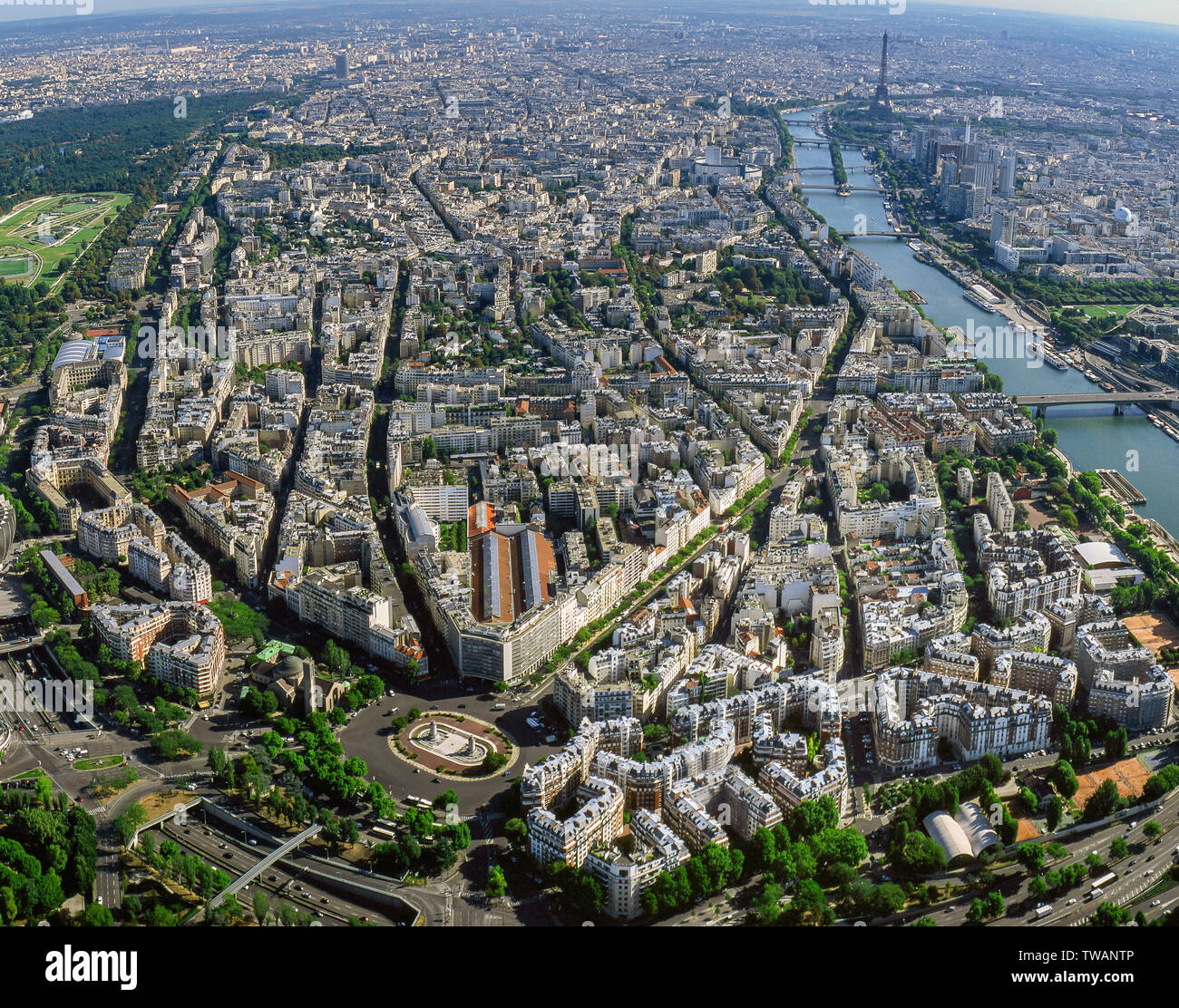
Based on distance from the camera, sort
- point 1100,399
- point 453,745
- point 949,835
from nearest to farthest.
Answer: point 949,835 → point 453,745 → point 1100,399

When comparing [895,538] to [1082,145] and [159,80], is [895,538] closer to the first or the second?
[1082,145]

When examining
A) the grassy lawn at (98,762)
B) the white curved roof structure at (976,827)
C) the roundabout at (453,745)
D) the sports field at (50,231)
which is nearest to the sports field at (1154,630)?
the white curved roof structure at (976,827)

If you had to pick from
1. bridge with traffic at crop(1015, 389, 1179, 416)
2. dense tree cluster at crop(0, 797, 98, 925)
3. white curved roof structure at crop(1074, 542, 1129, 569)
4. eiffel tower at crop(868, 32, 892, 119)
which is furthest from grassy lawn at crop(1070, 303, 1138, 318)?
eiffel tower at crop(868, 32, 892, 119)

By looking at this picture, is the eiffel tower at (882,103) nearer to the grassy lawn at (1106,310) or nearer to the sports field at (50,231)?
the grassy lawn at (1106,310)

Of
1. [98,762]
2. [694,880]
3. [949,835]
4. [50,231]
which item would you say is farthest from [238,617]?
[50,231]

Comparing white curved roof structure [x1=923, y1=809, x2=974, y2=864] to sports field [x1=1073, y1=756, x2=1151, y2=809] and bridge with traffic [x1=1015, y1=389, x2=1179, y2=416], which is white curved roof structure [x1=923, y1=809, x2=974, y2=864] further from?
bridge with traffic [x1=1015, y1=389, x2=1179, y2=416]

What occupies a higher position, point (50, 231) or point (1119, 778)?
point (50, 231)

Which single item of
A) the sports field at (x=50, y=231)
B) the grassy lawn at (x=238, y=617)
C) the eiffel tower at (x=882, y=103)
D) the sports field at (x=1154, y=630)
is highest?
the eiffel tower at (x=882, y=103)

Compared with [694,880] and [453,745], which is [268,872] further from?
[694,880]
